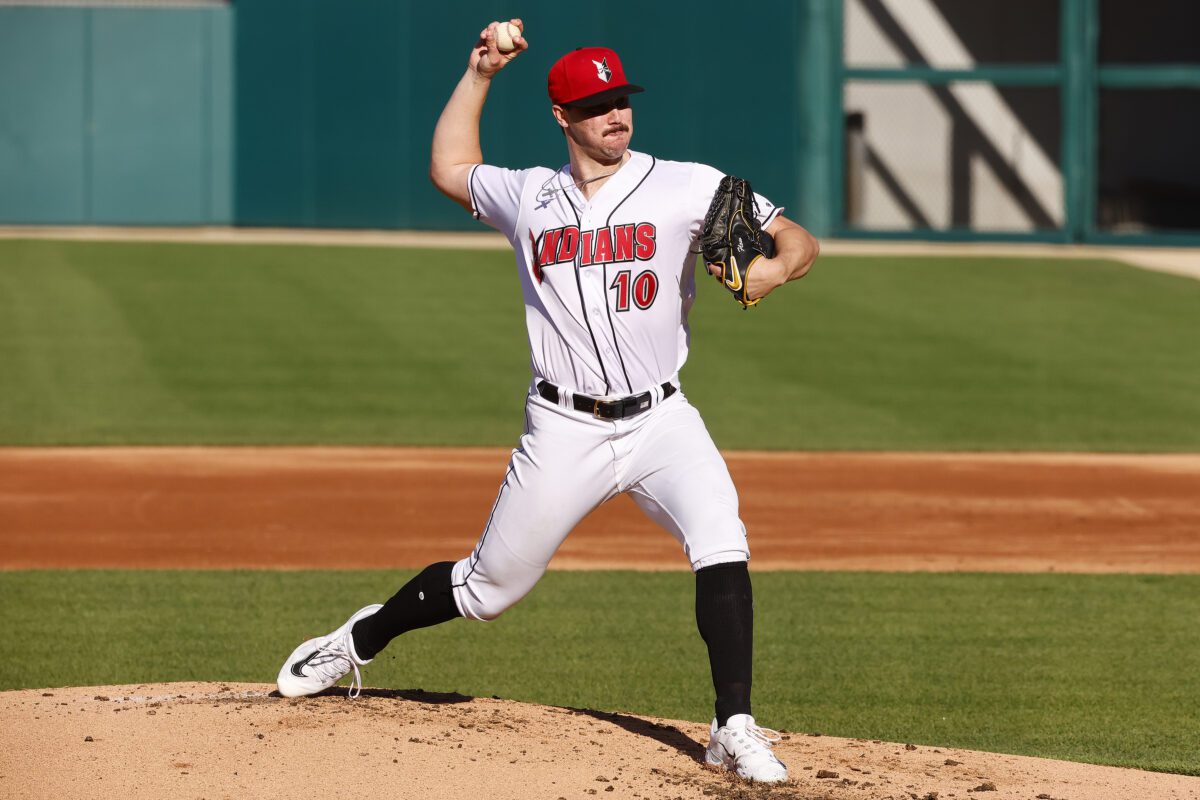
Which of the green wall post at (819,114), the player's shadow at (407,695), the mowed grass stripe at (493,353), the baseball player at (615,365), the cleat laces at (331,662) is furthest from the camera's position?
the green wall post at (819,114)

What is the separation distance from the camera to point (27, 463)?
40.8 feet

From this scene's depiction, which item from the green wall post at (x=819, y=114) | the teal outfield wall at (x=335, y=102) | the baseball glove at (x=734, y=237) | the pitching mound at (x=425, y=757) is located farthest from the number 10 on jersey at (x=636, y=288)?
the green wall post at (x=819, y=114)

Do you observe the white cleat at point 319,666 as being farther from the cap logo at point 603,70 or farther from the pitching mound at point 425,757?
the cap logo at point 603,70

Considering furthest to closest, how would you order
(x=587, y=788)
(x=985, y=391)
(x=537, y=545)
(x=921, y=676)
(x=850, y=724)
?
(x=985, y=391), (x=921, y=676), (x=850, y=724), (x=537, y=545), (x=587, y=788)

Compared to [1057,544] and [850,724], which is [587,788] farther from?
[1057,544]

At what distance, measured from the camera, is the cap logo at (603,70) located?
18.3 ft

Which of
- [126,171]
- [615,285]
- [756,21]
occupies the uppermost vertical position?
[756,21]

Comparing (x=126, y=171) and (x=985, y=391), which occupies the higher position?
(x=126, y=171)

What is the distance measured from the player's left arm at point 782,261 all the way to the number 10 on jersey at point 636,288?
0.37m

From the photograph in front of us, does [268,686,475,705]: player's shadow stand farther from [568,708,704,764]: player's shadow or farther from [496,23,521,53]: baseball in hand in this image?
[496,23,521,53]: baseball in hand

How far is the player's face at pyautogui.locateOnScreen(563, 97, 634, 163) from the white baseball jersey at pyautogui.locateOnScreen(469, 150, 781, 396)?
112 millimetres

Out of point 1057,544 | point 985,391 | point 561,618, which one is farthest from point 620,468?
point 985,391

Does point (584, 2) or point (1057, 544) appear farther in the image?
point (584, 2)

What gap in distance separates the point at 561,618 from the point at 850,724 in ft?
6.66
